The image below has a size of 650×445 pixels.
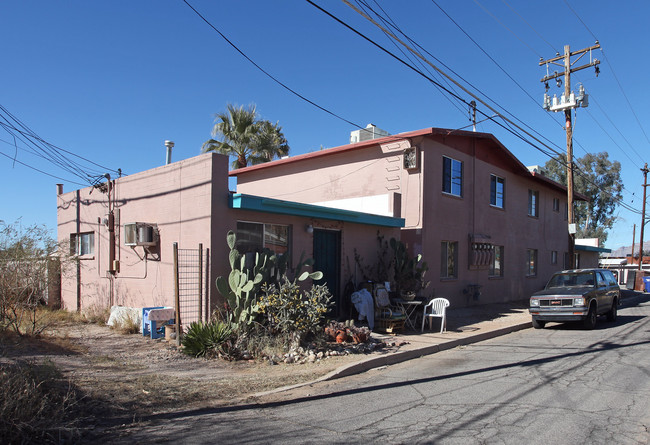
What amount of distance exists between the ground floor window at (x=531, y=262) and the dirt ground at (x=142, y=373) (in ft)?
54.4

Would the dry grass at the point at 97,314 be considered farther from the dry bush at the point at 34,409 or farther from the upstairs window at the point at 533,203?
the upstairs window at the point at 533,203

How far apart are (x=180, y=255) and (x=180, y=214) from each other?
947 millimetres

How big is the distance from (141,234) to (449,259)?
10.6m

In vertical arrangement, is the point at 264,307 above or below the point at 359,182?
below

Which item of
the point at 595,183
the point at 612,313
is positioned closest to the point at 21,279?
the point at 612,313

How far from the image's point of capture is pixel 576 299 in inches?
515

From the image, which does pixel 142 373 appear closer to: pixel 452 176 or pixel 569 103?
pixel 452 176

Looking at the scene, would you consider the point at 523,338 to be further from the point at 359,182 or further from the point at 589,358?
the point at 359,182

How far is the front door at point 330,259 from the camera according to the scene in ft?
40.5

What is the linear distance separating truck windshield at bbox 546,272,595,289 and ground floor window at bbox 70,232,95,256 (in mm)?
13750

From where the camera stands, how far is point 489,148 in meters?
19.5

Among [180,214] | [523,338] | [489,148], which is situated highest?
[489,148]

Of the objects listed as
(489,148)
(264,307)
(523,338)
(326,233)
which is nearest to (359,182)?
(326,233)

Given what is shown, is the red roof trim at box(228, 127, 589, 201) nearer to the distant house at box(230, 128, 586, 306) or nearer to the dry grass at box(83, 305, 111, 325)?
the distant house at box(230, 128, 586, 306)
